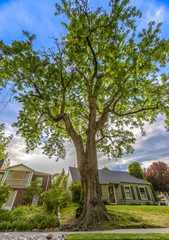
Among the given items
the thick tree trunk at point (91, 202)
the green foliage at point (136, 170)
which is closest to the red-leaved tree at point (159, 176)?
the green foliage at point (136, 170)

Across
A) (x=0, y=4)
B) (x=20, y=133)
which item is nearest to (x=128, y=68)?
(x=0, y=4)

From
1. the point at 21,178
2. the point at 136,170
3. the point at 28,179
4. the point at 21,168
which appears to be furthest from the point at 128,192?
the point at 21,168

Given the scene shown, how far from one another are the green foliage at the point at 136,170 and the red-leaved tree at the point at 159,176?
584 centimetres

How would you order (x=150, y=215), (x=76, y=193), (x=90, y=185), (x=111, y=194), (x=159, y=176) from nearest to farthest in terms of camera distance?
(x=90, y=185) < (x=150, y=215) < (x=76, y=193) < (x=111, y=194) < (x=159, y=176)

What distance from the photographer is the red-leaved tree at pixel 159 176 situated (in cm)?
2247

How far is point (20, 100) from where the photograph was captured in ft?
23.8

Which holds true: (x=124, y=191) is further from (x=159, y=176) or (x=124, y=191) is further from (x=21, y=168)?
(x=21, y=168)

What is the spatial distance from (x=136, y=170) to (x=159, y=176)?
6.92m

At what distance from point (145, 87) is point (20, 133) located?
31.6 ft

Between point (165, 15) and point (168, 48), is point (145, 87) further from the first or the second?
point (165, 15)

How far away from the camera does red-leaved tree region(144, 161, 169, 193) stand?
2247 centimetres

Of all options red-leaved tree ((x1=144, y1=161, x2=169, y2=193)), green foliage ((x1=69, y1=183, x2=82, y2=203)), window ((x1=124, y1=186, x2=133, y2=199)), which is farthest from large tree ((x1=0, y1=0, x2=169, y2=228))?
red-leaved tree ((x1=144, y1=161, x2=169, y2=193))

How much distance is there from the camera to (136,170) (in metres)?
20.7

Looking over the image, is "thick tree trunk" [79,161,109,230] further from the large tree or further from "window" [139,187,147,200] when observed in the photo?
"window" [139,187,147,200]
